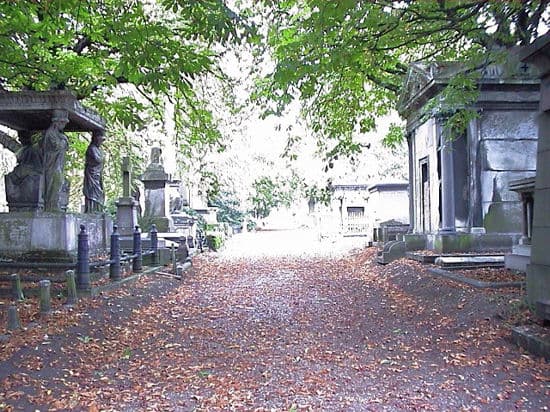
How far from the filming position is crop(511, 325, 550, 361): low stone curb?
5.40 metres

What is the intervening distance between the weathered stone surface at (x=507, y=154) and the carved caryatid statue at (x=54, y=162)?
992 centimetres

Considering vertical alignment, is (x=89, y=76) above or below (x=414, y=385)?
above

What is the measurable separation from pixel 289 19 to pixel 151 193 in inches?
459

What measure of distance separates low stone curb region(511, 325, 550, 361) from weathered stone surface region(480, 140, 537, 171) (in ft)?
28.2

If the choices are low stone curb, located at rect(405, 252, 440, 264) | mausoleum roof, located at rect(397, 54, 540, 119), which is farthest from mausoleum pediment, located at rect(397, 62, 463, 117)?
low stone curb, located at rect(405, 252, 440, 264)

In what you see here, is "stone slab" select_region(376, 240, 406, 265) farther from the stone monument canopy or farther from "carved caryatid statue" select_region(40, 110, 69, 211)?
"carved caryatid statue" select_region(40, 110, 69, 211)

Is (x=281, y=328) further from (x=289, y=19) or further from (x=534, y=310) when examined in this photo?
(x=289, y=19)

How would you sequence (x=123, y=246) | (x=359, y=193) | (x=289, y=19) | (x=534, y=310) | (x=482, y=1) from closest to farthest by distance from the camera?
(x=534, y=310), (x=482, y=1), (x=289, y=19), (x=123, y=246), (x=359, y=193)

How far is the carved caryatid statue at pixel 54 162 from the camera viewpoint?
10055mm

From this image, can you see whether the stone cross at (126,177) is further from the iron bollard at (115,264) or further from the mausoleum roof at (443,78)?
the mausoleum roof at (443,78)

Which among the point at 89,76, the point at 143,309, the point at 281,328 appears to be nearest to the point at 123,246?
the point at 89,76

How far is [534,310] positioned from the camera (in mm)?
6246

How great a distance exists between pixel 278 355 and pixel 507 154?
10193 millimetres

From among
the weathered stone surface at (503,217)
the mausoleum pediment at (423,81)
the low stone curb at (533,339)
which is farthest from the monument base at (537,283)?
the weathered stone surface at (503,217)
